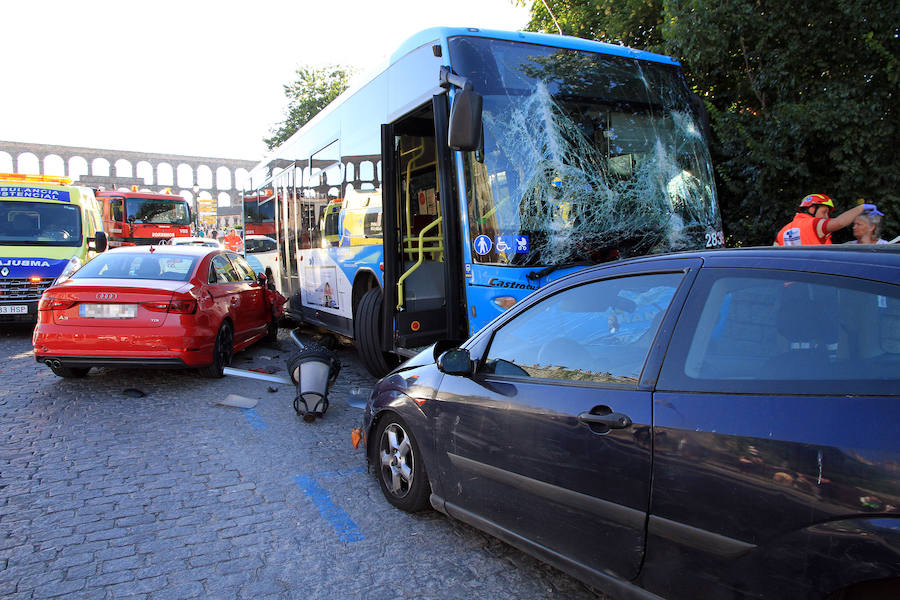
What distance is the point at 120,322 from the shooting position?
6121 millimetres

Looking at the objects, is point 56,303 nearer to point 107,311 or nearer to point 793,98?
point 107,311

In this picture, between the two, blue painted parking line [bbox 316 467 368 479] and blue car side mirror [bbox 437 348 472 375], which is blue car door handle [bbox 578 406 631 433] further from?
blue painted parking line [bbox 316 467 368 479]

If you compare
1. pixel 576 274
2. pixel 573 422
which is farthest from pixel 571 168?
pixel 573 422

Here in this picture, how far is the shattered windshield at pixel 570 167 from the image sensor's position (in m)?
4.79

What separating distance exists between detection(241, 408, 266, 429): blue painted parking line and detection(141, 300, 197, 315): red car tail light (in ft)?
4.31

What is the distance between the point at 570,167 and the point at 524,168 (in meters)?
0.38

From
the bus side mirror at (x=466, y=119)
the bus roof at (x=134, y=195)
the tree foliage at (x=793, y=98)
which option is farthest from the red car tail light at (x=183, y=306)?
the bus roof at (x=134, y=195)

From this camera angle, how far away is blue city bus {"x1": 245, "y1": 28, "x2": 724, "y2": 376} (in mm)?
4781

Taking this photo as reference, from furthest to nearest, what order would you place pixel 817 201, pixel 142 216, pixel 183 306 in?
1. pixel 142 216
2. pixel 183 306
3. pixel 817 201

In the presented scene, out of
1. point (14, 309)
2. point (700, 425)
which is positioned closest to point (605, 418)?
point (700, 425)

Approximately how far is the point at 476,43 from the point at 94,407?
16.2 ft

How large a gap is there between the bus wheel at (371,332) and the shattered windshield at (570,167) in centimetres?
215

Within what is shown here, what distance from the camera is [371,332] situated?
22.1ft

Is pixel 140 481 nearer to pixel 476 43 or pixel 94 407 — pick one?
pixel 94 407
